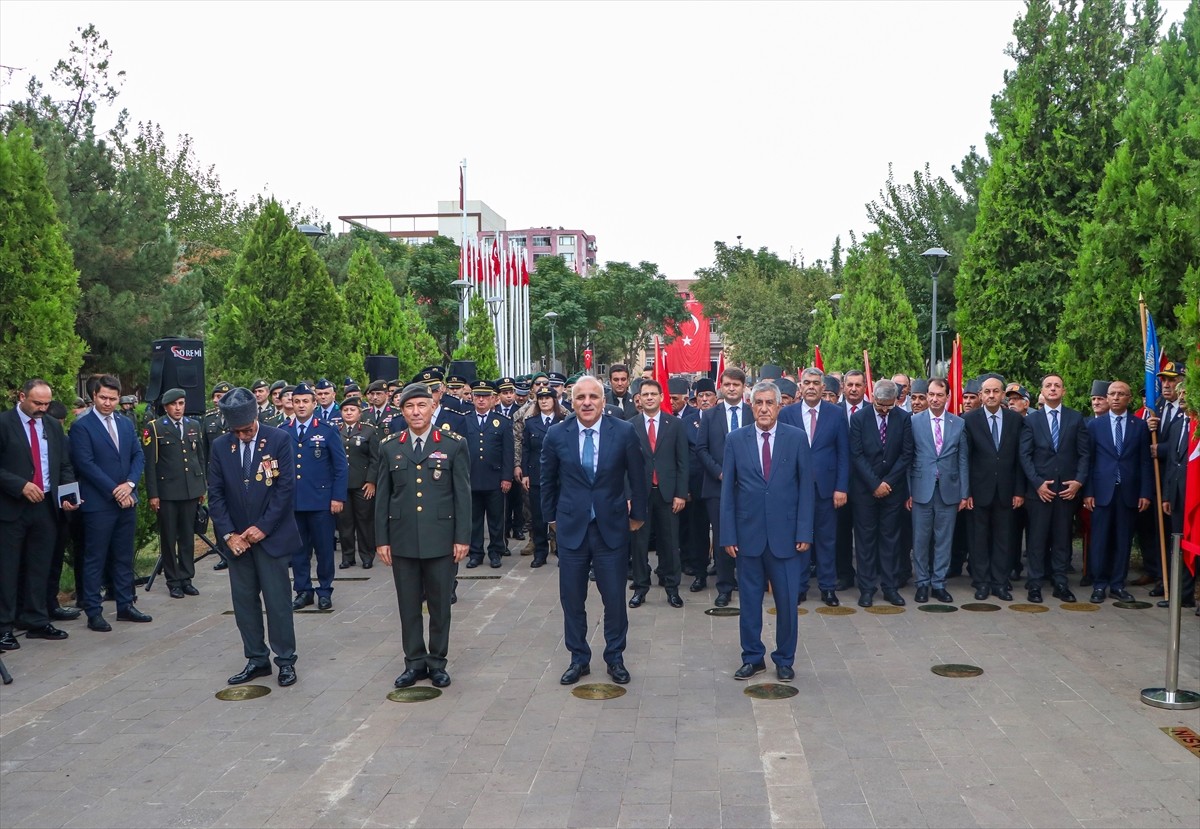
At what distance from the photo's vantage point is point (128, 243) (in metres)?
25.0

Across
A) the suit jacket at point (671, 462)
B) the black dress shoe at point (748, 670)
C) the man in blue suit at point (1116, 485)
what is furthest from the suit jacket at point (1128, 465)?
the black dress shoe at point (748, 670)

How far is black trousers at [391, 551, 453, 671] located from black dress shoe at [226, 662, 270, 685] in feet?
3.38

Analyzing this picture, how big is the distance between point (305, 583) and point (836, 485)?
16.7 feet

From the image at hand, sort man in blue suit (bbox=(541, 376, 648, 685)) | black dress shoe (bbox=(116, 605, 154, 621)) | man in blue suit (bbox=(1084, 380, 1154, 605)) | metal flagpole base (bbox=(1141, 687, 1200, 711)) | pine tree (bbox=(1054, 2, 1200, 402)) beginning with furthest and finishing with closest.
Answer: pine tree (bbox=(1054, 2, 1200, 402)) → man in blue suit (bbox=(1084, 380, 1154, 605)) → black dress shoe (bbox=(116, 605, 154, 621)) → man in blue suit (bbox=(541, 376, 648, 685)) → metal flagpole base (bbox=(1141, 687, 1200, 711))

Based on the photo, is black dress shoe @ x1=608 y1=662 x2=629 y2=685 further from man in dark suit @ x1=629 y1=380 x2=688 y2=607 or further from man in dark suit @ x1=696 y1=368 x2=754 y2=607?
man in dark suit @ x1=696 y1=368 x2=754 y2=607

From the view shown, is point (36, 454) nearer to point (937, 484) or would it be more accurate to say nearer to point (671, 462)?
point (671, 462)

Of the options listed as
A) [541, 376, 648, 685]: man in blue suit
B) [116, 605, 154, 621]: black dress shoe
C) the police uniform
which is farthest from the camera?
the police uniform

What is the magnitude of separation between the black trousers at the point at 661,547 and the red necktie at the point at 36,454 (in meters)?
5.14

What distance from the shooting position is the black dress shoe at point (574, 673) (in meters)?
7.24

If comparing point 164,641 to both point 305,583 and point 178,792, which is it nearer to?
point 305,583

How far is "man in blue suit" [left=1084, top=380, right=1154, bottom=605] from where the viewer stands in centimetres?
970

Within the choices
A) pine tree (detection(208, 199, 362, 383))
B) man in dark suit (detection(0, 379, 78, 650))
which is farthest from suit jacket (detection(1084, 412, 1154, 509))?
pine tree (detection(208, 199, 362, 383))

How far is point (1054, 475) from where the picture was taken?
975 cm

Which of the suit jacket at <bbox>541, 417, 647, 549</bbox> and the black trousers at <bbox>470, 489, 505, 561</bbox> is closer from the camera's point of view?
the suit jacket at <bbox>541, 417, 647, 549</bbox>
